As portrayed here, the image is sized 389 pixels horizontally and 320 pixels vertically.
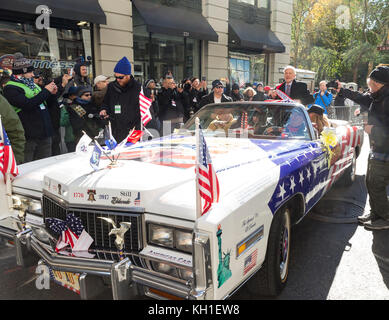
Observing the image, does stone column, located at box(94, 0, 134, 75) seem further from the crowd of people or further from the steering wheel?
the steering wheel

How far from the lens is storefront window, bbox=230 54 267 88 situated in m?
15.5

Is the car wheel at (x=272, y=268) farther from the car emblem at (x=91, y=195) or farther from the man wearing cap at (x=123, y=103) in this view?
the man wearing cap at (x=123, y=103)

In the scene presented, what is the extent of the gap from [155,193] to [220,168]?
28.7 inches

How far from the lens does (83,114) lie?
614 cm

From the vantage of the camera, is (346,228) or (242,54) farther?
(242,54)

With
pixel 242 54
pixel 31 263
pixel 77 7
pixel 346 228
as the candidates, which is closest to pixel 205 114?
pixel 346 228

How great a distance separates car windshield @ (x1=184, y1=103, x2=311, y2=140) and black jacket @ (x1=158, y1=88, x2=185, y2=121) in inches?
147

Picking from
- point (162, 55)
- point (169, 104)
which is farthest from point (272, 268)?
point (162, 55)

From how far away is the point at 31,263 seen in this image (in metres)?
2.77

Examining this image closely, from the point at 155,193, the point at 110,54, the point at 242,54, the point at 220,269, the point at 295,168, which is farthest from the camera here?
the point at 242,54

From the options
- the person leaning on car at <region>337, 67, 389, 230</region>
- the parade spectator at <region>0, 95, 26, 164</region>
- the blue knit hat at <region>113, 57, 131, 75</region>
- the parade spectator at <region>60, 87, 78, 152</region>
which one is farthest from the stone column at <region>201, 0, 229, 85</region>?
the parade spectator at <region>0, 95, 26, 164</region>

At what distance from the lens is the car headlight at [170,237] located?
2145mm

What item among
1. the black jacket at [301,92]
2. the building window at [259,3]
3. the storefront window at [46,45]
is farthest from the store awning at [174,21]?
the black jacket at [301,92]

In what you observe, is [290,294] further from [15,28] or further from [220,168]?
[15,28]
